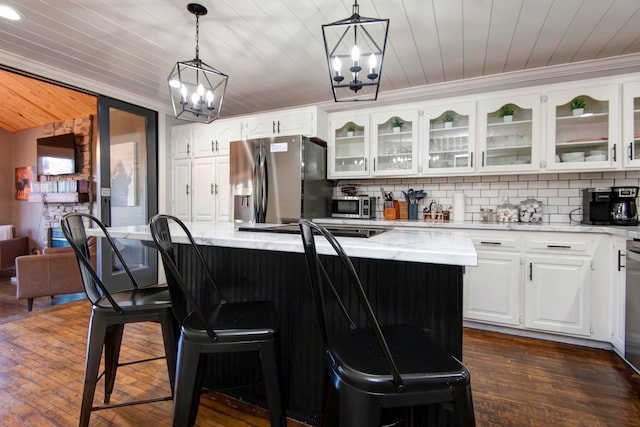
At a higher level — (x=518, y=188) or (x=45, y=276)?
(x=518, y=188)

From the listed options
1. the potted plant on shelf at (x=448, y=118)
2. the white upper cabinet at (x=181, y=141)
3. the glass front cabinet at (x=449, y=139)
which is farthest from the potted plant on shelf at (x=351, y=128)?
the white upper cabinet at (x=181, y=141)

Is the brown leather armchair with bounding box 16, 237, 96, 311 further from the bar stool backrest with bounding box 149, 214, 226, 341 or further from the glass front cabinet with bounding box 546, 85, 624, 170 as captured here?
the glass front cabinet with bounding box 546, 85, 624, 170

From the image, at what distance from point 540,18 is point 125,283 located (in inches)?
189

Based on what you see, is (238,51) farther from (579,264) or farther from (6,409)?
(579,264)

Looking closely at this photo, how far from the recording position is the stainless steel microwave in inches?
135

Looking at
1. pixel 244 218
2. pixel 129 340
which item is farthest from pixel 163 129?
pixel 129 340

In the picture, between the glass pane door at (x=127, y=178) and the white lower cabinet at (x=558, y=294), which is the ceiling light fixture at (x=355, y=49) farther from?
the glass pane door at (x=127, y=178)

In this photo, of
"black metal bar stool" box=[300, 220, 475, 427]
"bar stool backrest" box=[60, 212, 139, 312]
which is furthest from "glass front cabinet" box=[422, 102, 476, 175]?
"bar stool backrest" box=[60, 212, 139, 312]

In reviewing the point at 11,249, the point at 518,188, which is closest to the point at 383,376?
the point at 518,188

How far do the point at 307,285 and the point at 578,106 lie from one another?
9.45 ft

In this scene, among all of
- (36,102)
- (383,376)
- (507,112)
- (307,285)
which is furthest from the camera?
(36,102)

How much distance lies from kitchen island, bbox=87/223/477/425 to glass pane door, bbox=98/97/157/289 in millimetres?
2363

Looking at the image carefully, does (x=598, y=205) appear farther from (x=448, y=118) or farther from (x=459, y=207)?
(x=448, y=118)

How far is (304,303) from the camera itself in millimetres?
1406
